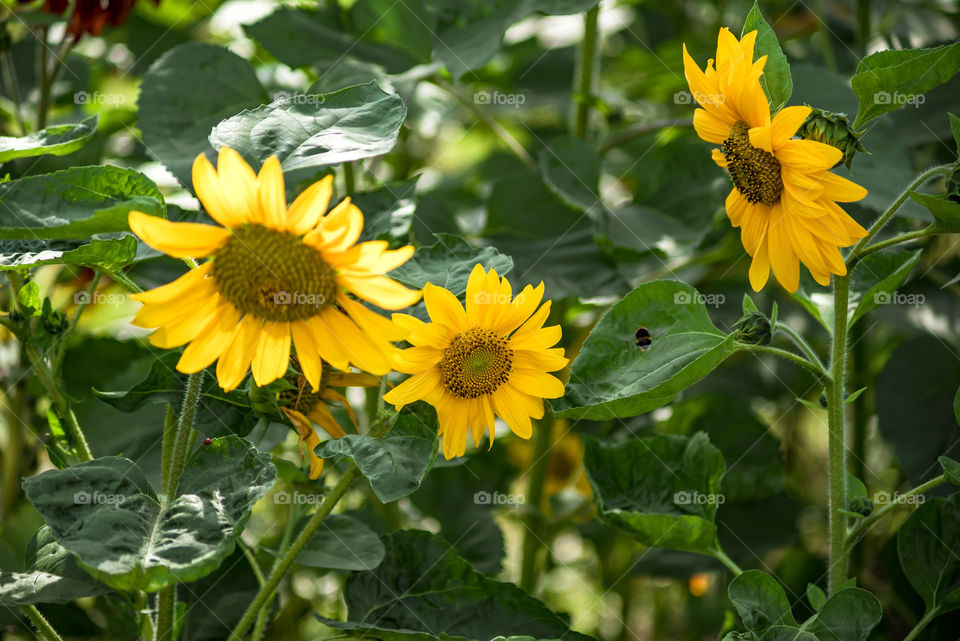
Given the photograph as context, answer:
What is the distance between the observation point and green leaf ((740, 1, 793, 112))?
62 centimetres

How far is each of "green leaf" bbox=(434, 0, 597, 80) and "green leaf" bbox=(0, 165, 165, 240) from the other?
38 cm

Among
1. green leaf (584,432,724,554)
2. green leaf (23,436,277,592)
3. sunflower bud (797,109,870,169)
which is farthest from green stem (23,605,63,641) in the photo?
sunflower bud (797,109,870,169)

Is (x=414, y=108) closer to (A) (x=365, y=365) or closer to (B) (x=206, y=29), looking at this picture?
(B) (x=206, y=29)

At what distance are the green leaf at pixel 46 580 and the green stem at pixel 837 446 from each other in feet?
1.88

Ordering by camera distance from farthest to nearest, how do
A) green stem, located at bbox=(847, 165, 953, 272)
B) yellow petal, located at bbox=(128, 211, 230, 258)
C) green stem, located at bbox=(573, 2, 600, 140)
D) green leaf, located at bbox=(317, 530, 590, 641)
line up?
green stem, located at bbox=(573, 2, 600, 140) → green leaf, located at bbox=(317, 530, 590, 641) → green stem, located at bbox=(847, 165, 953, 272) → yellow petal, located at bbox=(128, 211, 230, 258)

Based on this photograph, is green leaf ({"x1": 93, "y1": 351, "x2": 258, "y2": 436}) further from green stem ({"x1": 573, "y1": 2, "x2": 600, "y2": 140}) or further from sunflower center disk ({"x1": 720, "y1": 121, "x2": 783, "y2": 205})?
green stem ({"x1": 573, "y1": 2, "x2": 600, "y2": 140})

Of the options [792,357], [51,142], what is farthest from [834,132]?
[51,142]

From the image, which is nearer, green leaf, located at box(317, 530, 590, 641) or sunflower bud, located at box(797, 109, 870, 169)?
sunflower bud, located at box(797, 109, 870, 169)

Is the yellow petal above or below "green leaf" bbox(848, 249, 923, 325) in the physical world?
above

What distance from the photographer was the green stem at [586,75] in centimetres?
106

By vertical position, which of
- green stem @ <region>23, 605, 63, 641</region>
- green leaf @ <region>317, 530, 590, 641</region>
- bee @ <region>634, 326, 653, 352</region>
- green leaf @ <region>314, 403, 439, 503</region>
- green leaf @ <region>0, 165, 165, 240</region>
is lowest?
green leaf @ <region>317, 530, 590, 641</region>

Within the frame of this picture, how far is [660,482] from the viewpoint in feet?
2.66

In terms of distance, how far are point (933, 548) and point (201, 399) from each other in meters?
0.64

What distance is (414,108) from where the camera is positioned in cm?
126
